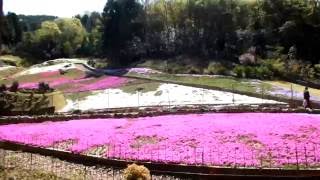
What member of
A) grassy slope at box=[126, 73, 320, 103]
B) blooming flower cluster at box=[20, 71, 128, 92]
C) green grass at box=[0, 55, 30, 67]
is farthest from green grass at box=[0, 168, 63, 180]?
green grass at box=[0, 55, 30, 67]

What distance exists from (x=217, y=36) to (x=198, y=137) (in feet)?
206

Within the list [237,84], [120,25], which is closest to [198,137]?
[237,84]

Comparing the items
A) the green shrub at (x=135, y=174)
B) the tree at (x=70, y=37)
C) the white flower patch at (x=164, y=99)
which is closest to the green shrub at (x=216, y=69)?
the white flower patch at (x=164, y=99)

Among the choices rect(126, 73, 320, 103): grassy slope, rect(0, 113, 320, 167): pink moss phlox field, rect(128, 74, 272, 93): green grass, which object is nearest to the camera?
rect(0, 113, 320, 167): pink moss phlox field

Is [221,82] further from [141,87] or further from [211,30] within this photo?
[211,30]

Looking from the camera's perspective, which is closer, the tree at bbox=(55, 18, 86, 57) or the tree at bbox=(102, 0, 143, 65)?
the tree at bbox=(102, 0, 143, 65)

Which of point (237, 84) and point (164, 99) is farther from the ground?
point (237, 84)

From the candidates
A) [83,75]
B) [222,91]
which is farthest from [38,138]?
[83,75]

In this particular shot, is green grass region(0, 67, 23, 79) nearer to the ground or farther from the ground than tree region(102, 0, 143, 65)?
nearer to the ground

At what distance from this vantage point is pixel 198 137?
1027 inches

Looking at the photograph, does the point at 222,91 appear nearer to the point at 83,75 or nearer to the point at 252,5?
the point at 83,75

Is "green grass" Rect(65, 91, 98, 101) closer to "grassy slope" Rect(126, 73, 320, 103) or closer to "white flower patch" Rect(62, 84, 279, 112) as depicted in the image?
"white flower patch" Rect(62, 84, 279, 112)

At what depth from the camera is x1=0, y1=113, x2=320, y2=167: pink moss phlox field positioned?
2241cm

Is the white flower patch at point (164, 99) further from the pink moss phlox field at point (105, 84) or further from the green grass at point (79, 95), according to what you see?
the pink moss phlox field at point (105, 84)
